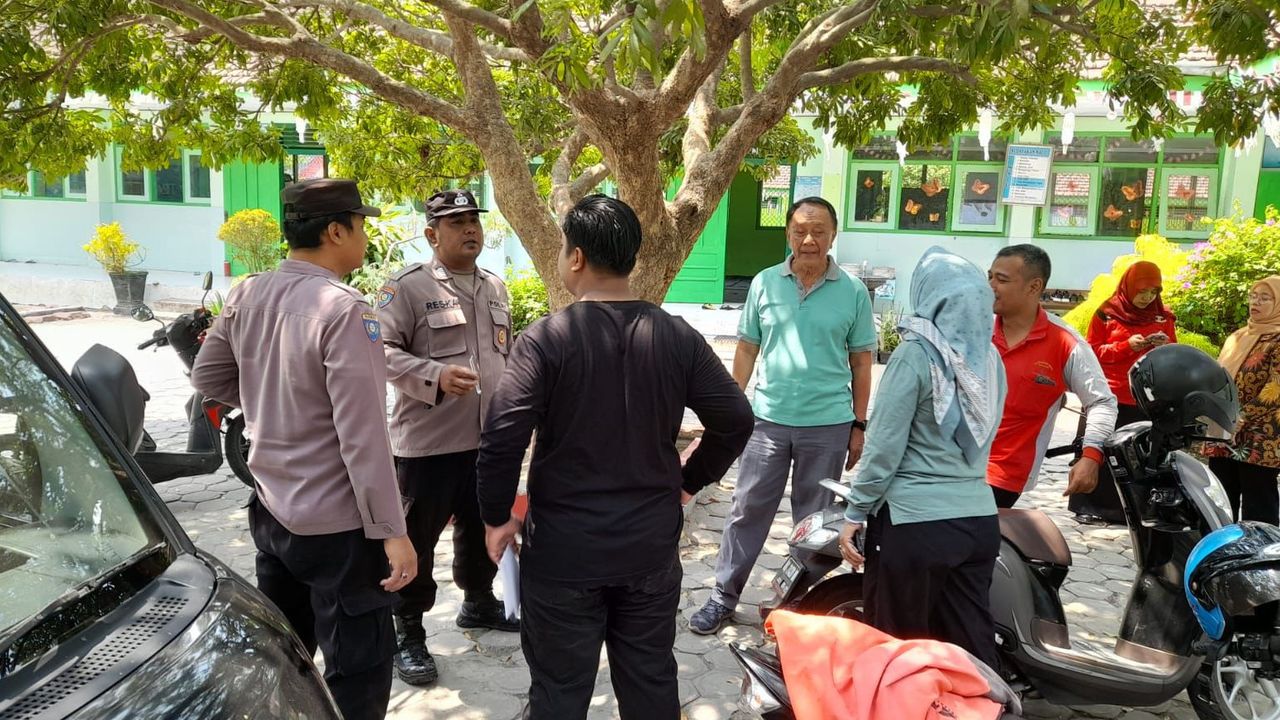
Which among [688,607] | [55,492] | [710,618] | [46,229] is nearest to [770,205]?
[688,607]

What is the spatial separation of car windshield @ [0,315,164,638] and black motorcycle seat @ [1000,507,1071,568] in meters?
2.72

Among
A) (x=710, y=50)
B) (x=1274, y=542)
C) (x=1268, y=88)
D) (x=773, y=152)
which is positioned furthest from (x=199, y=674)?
(x=773, y=152)

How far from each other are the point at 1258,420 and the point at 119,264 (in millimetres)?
16108

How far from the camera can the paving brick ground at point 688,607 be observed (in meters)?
3.46

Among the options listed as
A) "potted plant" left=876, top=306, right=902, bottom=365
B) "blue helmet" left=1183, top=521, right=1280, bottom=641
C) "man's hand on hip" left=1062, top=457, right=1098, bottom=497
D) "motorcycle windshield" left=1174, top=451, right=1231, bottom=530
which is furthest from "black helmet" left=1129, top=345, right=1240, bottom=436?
"potted plant" left=876, top=306, right=902, bottom=365

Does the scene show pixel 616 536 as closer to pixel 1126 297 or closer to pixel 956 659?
pixel 956 659

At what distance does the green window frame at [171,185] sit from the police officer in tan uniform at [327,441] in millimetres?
17076

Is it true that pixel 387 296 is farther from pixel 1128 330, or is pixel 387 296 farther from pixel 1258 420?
pixel 1128 330

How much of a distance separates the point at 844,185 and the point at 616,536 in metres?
13.1

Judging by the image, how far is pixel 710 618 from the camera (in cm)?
405

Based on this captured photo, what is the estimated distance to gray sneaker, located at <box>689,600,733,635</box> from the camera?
13.3ft

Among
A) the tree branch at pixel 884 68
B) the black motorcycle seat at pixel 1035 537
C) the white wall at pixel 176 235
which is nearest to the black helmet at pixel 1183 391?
the black motorcycle seat at pixel 1035 537

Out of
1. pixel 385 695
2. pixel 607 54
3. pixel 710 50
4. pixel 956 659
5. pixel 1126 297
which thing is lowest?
pixel 385 695

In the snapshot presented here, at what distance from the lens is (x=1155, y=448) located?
10.7ft
